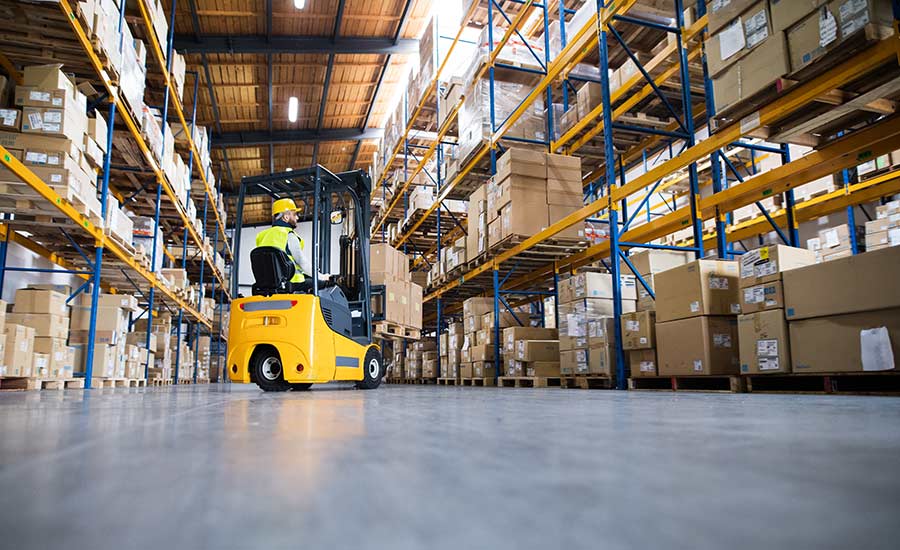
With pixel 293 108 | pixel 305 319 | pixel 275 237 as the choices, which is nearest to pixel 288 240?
pixel 275 237

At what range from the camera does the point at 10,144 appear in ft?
18.1

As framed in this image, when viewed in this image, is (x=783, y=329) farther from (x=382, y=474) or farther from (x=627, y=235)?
(x=382, y=474)

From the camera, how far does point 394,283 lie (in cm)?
912

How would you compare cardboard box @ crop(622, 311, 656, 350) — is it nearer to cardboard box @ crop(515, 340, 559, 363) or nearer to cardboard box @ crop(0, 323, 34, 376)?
cardboard box @ crop(515, 340, 559, 363)

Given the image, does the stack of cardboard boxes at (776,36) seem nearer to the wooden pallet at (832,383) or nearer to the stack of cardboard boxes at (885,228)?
the wooden pallet at (832,383)

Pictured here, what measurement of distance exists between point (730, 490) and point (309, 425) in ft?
4.19

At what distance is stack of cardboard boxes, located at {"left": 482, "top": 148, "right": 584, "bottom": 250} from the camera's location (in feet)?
24.1

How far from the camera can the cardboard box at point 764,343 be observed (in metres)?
4.05

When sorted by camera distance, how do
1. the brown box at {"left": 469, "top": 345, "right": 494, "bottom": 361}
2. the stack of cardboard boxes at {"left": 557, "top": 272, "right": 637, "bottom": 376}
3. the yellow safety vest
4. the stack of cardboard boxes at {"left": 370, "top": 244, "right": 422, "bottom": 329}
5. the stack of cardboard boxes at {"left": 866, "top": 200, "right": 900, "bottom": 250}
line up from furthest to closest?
the brown box at {"left": 469, "top": 345, "right": 494, "bottom": 361} < the stack of cardboard boxes at {"left": 370, "top": 244, "right": 422, "bottom": 329} < the stack of cardboard boxes at {"left": 866, "top": 200, "right": 900, "bottom": 250} < the stack of cardboard boxes at {"left": 557, "top": 272, "right": 637, "bottom": 376} < the yellow safety vest

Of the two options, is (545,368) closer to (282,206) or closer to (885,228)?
(282,206)

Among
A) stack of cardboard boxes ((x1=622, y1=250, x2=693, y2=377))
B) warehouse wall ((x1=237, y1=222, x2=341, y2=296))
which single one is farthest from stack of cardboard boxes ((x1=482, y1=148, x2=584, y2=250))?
warehouse wall ((x1=237, y1=222, x2=341, y2=296))

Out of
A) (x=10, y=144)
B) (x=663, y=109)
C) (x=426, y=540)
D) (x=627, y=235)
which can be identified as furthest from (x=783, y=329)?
(x=10, y=144)

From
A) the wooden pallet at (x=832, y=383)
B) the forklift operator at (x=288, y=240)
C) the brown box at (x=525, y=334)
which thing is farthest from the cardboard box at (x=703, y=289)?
the forklift operator at (x=288, y=240)

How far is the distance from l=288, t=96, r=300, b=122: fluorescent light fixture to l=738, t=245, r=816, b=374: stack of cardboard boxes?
44.2 feet
